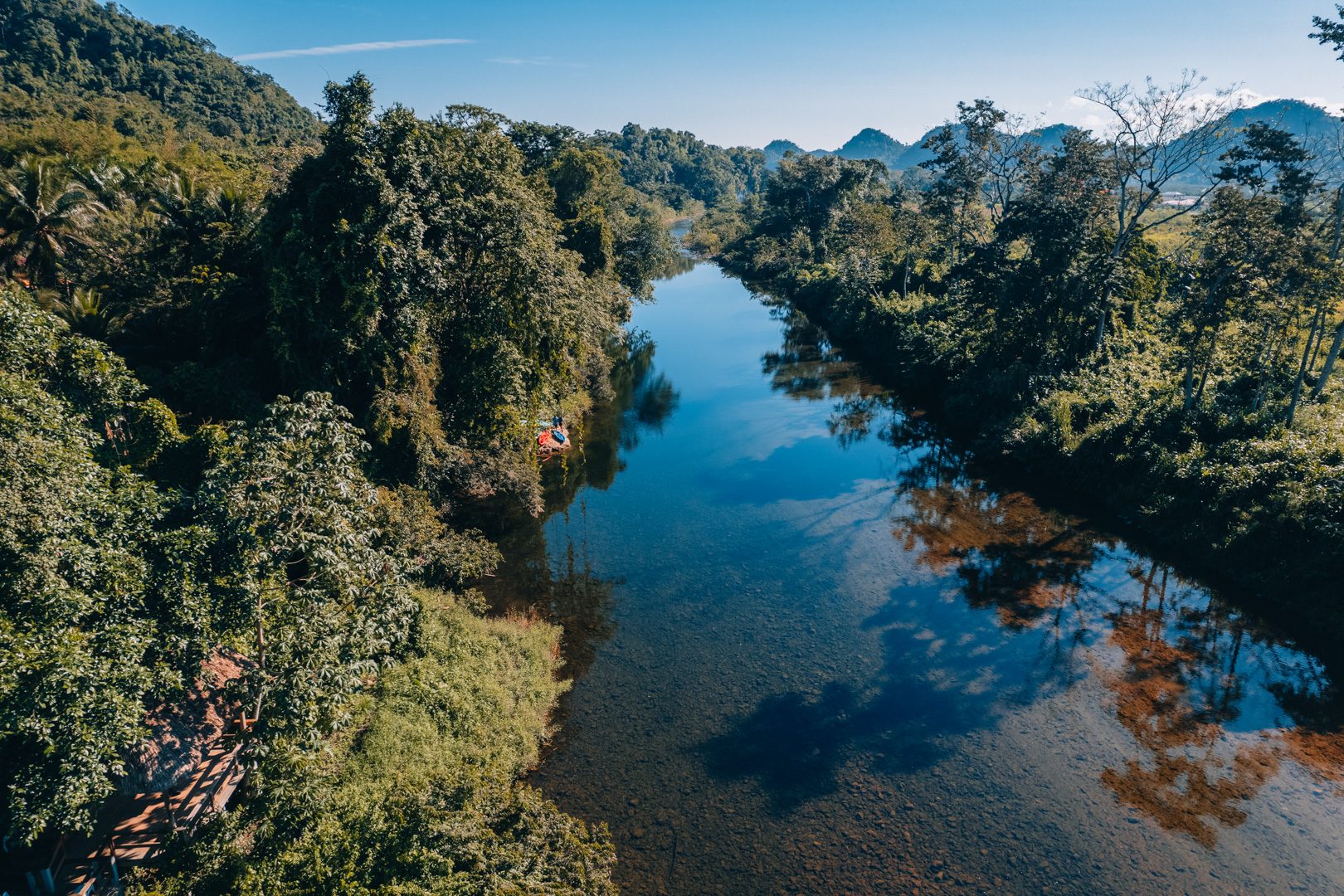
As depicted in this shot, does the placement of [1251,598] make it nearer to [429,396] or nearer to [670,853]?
[670,853]

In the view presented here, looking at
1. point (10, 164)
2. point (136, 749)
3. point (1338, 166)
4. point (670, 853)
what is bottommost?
point (670, 853)

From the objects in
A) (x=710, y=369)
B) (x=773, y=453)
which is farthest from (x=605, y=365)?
(x=773, y=453)

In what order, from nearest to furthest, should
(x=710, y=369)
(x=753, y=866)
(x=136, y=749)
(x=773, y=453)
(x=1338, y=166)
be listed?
(x=136, y=749) → (x=753, y=866) → (x=1338, y=166) → (x=773, y=453) → (x=710, y=369)

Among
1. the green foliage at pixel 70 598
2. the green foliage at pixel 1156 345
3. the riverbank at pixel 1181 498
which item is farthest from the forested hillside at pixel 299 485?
the green foliage at pixel 1156 345

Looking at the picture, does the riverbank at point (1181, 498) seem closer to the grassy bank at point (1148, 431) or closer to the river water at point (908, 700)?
the grassy bank at point (1148, 431)

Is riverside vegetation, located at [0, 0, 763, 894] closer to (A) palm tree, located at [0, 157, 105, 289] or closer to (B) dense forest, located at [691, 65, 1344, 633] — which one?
(A) palm tree, located at [0, 157, 105, 289]

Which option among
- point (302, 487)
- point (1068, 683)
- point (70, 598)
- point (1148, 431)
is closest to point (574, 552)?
point (302, 487)
